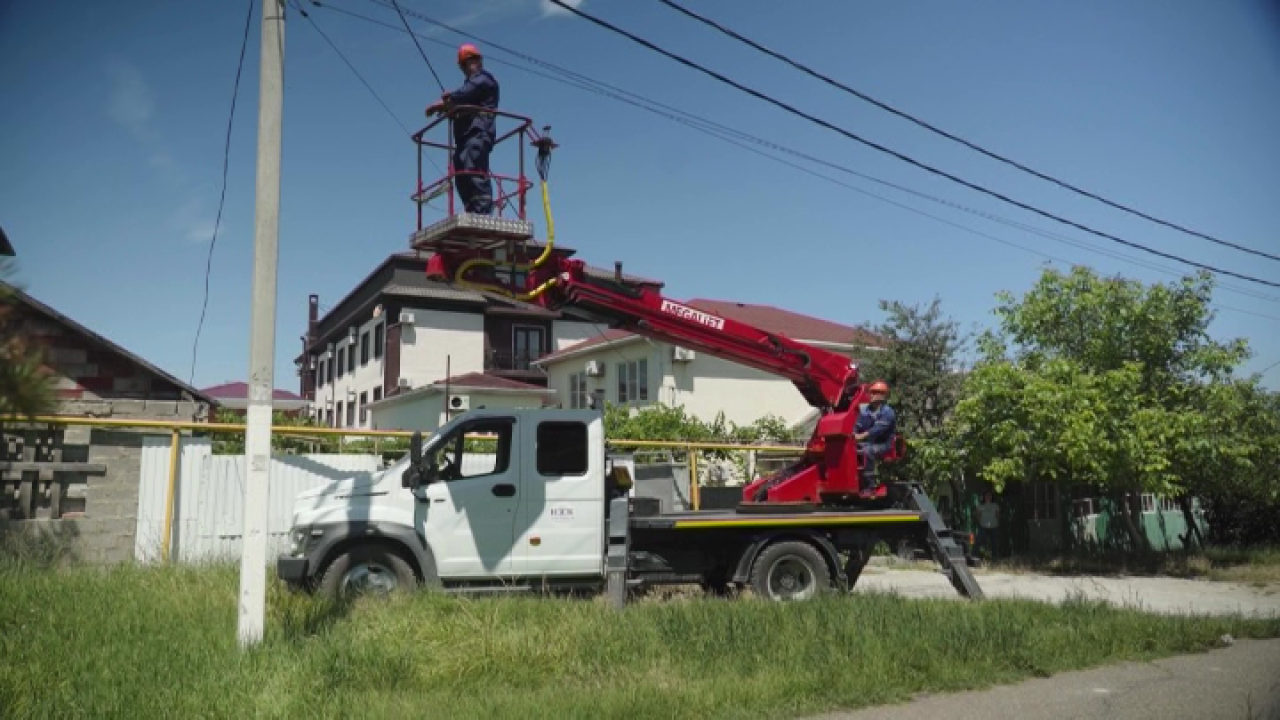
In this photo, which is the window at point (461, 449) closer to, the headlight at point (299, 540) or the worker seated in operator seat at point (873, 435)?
the headlight at point (299, 540)

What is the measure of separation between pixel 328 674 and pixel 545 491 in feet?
12.5

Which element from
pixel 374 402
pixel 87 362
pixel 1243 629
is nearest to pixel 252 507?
pixel 1243 629

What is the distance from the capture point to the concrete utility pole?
741 centimetres

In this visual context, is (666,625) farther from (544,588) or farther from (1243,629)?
(1243,629)

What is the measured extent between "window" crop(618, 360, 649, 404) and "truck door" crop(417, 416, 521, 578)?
20693 millimetres

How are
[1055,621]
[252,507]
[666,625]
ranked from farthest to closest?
1. [1055,621]
2. [666,625]
3. [252,507]

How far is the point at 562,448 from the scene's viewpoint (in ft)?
33.9

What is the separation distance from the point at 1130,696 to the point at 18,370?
23.8 ft

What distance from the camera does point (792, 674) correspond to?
6977mm

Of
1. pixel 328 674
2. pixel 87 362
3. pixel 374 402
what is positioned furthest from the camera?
pixel 374 402

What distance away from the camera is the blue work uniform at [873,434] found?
1161cm

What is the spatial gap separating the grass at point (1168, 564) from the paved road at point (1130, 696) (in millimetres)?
9257

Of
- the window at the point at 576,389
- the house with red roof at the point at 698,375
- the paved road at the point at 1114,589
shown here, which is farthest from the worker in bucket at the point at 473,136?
the window at the point at 576,389

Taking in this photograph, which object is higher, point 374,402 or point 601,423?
point 374,402
